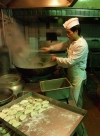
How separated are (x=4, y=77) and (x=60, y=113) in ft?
3.83

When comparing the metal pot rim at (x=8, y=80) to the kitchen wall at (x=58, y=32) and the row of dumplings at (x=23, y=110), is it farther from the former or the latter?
the kitchen wall at (x=58, y=32)

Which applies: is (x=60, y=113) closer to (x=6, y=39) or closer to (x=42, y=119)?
(x=42, y=119)

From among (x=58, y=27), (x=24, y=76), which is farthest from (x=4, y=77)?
(x=58, y=27)

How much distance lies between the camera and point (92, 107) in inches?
133

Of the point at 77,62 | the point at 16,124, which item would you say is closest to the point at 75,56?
the point at 77,62

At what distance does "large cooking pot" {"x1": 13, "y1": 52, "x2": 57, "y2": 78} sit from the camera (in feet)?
6.20

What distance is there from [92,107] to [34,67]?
207cm

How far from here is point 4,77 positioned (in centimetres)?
204

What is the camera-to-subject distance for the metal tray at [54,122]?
108cm

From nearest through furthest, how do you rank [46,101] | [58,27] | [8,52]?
[46,101] → [8,52] → [58,27]

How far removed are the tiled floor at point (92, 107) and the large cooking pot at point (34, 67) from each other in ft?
5.25

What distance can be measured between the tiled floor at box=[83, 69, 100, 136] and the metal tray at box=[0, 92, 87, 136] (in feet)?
5.16

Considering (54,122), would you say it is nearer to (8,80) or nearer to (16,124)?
(16,124)

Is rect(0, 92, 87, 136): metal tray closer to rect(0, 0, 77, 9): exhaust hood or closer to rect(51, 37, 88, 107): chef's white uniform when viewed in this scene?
rect(51, 37, 88, 107): chef's white uniform
